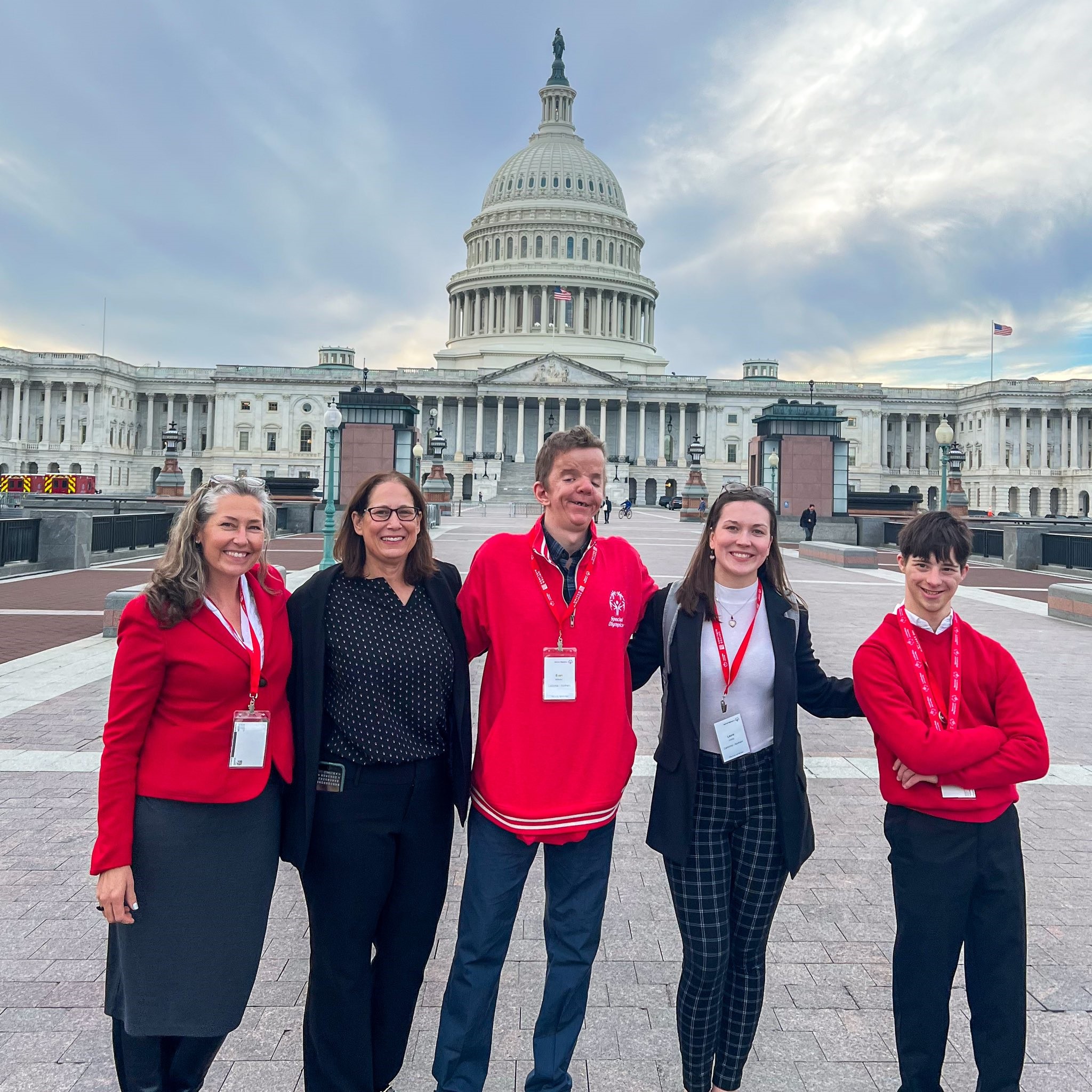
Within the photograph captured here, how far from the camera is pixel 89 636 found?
1317 cm

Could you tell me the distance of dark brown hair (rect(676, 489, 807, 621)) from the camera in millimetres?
3736

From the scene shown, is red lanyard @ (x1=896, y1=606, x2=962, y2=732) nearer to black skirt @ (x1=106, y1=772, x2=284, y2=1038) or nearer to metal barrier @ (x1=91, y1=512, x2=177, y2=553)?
black skirt @ (x1=106, y1=772, x2=284, y2=1038)

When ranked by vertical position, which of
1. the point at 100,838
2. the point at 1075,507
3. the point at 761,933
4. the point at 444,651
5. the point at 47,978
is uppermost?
the point at 1075,507

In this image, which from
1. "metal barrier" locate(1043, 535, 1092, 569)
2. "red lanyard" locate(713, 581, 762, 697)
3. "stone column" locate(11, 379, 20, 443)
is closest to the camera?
"red lanyard" locate(713, 581, 762, 697)

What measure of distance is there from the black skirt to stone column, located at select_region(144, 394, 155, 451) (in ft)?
375

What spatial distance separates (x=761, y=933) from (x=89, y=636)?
12133 millimetres

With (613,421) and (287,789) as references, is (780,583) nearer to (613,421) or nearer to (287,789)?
(287,789)

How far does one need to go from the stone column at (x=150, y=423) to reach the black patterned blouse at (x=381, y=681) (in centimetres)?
11430

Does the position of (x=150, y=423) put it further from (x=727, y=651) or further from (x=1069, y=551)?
(x=727, y=651)

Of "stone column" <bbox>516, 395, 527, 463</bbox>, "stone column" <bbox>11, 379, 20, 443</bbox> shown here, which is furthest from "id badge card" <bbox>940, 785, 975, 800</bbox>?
"stone column" <bbox>11, 379, 20, 443</bbox>

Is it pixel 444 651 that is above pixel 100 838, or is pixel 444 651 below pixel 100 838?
above

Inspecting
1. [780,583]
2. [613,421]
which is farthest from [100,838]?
[613,421]

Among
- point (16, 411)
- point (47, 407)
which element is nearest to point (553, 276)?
point (47, 407)

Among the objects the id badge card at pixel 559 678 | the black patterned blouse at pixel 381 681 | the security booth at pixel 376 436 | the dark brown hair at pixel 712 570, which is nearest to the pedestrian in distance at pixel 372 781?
the black patterned blouse at pixel 381 681
